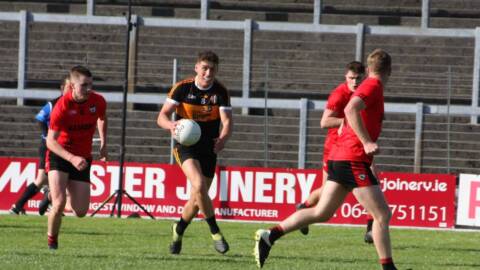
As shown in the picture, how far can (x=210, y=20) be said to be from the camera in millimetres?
30172

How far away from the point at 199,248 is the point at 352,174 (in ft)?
14.0

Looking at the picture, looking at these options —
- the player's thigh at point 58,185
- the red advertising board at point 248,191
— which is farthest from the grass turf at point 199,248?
the red advertising board at point 248,191

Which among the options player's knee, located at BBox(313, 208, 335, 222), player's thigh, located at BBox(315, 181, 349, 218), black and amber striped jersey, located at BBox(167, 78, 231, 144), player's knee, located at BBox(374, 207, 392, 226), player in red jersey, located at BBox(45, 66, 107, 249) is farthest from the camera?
black and amber striped jersey, located at BBox(167, 78, 231, 144)

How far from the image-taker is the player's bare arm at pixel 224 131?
1301 centimetres

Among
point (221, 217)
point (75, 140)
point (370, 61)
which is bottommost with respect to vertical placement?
point (221, 217)

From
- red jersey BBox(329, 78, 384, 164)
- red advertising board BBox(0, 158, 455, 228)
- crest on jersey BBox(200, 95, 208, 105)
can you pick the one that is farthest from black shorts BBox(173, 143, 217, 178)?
red advertising board BBox(0, 158, 455, 228)

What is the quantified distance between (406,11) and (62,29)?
29.5ft

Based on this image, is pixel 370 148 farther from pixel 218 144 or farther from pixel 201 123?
pixel 201 123

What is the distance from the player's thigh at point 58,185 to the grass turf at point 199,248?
0.56 meters

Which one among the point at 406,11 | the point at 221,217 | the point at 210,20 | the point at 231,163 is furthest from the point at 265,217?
the point at 406,11

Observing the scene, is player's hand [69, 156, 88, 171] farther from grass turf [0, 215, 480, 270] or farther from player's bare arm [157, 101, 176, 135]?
player's bare arm [157, 101, 176, 135]

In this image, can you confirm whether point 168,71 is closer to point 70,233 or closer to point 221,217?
point 221,217

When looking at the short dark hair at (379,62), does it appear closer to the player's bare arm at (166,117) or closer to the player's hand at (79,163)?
the player's bare arm at (166,117)

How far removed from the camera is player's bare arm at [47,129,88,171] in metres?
12.2
